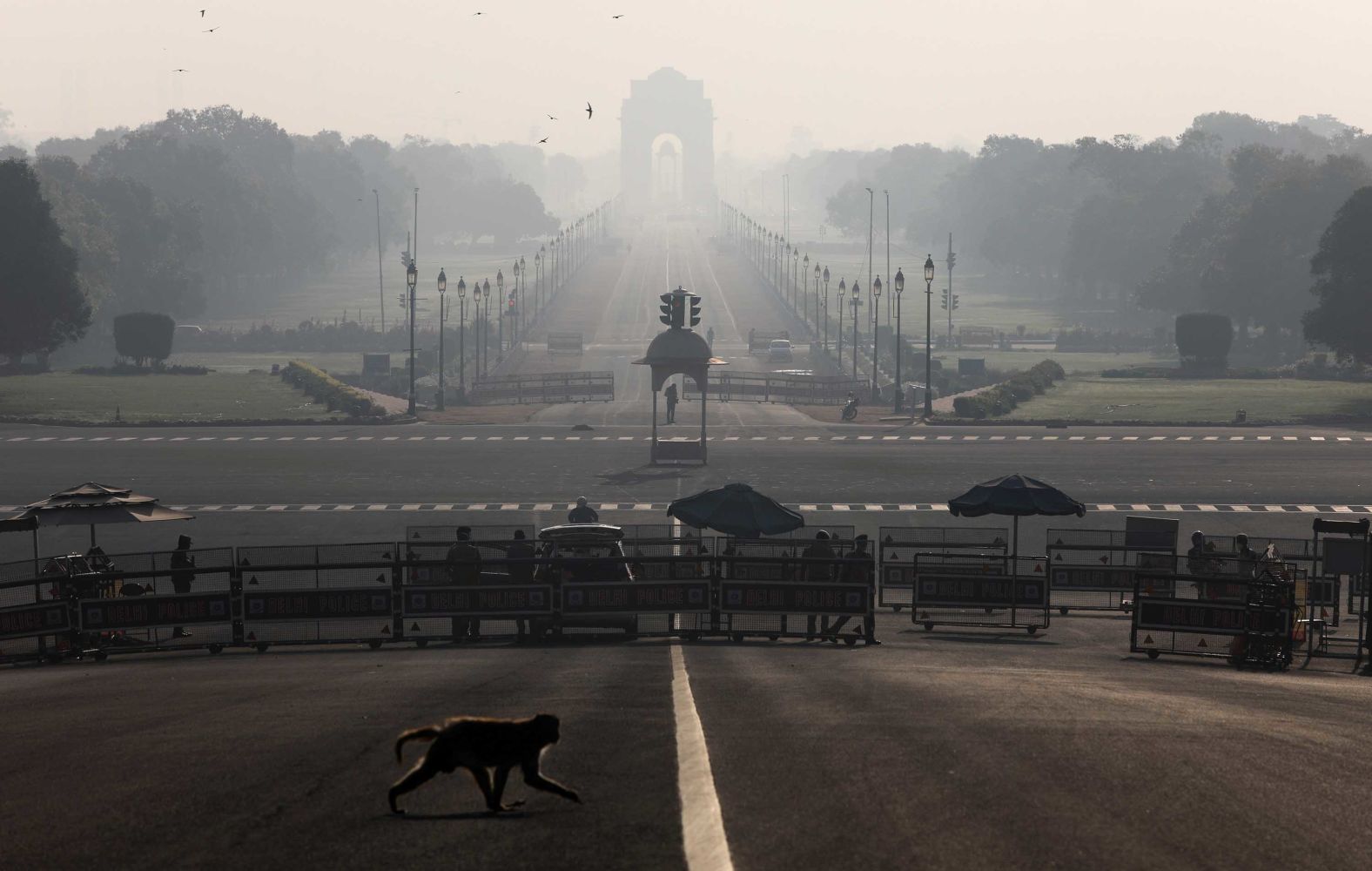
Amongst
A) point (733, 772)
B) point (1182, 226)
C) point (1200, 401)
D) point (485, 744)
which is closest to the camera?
point (485, 744)

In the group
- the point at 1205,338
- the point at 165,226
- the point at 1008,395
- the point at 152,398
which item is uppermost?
the point at 165,226

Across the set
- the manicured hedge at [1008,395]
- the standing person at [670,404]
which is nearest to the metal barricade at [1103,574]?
the manicured hedge at [1008,395]

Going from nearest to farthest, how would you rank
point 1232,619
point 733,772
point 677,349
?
1. point 733,772
2. point 1232,619
3. point 677,349

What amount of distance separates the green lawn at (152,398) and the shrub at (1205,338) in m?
47.3

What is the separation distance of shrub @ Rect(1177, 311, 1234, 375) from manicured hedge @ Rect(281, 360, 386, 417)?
44.7 meters

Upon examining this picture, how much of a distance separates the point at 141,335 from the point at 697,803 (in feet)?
272

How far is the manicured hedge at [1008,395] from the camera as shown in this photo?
62.8 meters

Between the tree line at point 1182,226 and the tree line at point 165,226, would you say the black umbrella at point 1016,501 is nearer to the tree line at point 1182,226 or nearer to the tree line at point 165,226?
the tree line at point 1182,226

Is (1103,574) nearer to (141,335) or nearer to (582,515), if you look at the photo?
(582,515)

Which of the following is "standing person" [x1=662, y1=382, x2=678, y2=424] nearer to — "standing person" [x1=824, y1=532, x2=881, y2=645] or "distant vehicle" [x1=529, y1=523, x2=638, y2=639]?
"distant vehicle" [x1=529, y1=523, x2=638, y2=639]

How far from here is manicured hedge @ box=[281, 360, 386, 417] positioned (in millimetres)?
64000

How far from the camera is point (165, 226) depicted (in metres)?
124

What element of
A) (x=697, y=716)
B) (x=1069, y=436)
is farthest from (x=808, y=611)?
(x=1069, y=436)

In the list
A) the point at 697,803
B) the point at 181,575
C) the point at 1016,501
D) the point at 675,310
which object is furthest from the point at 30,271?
the point at 697,803
